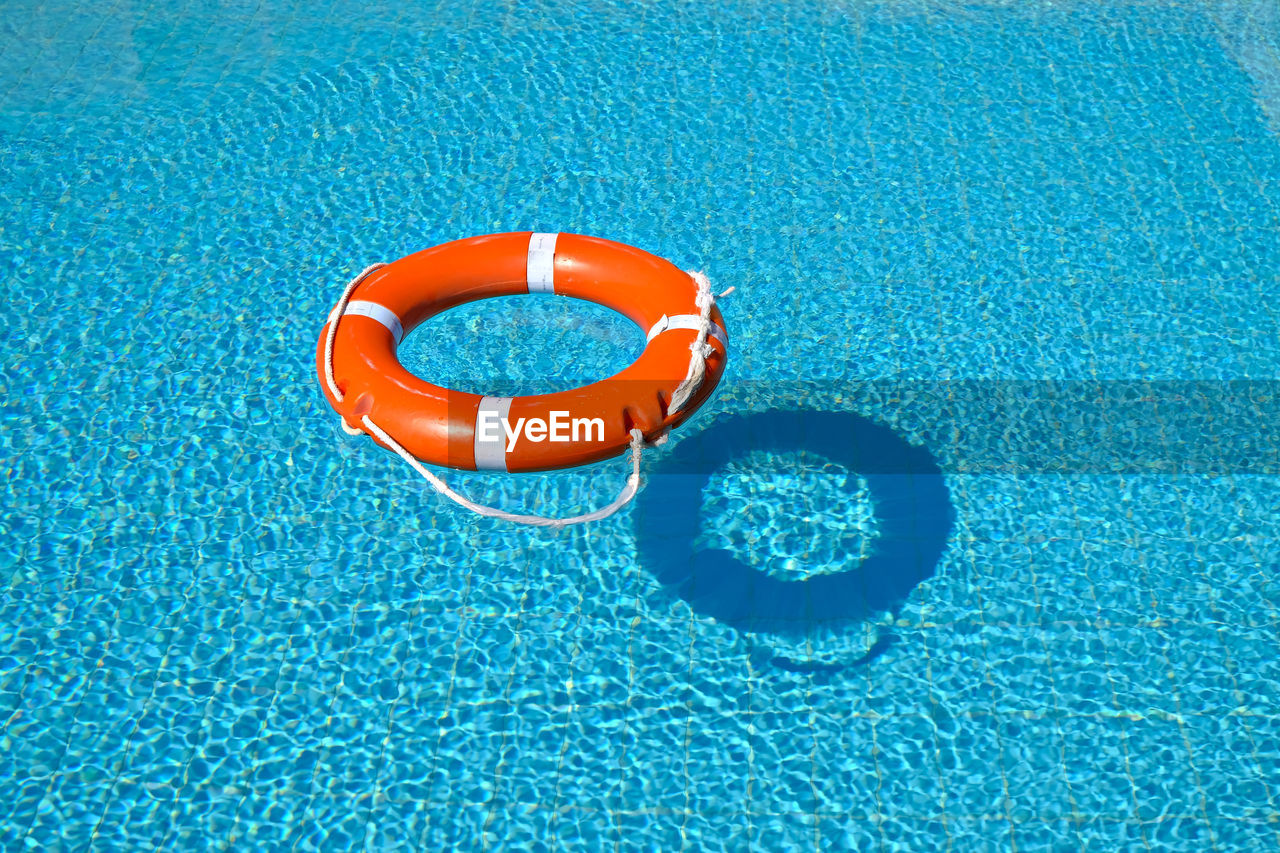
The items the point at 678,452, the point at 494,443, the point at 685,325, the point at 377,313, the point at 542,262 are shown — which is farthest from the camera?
the point at 678,452

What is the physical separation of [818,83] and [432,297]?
2.67m

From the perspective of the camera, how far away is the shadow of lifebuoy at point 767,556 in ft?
11.5

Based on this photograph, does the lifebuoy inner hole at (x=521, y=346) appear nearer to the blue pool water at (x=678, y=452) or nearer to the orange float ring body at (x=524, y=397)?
the blue pool water at (x=678, y=452)

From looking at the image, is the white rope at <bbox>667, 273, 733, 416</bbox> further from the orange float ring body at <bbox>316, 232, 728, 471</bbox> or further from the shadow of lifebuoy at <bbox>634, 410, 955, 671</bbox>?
the shadow of lifebuoy at <bbox>634, 410, 955, 671</bbox>

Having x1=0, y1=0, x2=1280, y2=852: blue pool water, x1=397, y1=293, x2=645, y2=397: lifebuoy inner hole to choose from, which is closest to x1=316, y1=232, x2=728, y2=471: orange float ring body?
x1=397, y1=293, x2=645, y2=397: lifebuoy inner hole

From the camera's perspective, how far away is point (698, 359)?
3.17m

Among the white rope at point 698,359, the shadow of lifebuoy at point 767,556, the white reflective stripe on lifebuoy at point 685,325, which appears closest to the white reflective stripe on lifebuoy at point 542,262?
the white reflective stripe on lifebuoy at point 685,325

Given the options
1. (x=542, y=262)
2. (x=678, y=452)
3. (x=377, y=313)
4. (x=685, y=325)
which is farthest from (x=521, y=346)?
(x=685, y=325)

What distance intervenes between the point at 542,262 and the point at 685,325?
60cm

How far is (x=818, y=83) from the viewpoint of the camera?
5.55 metres

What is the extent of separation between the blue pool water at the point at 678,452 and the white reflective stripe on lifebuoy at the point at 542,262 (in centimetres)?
49

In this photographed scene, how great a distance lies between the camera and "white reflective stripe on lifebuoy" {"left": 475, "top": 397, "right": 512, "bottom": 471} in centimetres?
311

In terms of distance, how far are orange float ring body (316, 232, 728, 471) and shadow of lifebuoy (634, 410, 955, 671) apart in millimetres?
546

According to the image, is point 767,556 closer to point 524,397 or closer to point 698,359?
point 698,359
